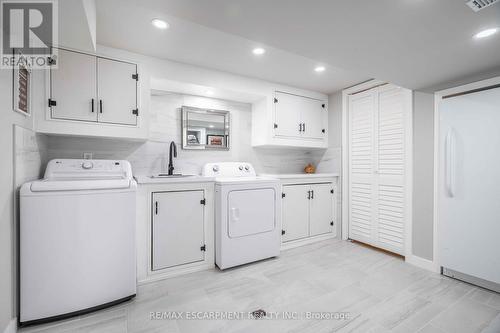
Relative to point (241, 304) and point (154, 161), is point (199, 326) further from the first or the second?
point (154, 161)

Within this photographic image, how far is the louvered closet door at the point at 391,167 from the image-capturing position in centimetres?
278

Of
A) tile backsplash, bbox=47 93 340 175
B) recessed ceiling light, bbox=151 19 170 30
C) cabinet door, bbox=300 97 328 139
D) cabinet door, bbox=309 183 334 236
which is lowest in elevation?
cabinet door, bbox=309 183 334 236

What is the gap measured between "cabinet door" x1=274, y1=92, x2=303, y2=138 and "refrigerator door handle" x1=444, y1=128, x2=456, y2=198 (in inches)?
67.5

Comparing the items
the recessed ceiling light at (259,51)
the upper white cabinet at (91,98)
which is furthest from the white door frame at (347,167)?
the upper white cabinet at (91,98)

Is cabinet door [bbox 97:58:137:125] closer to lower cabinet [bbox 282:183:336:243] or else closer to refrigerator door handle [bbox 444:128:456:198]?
lower cabinet [bbox 282:183:336:243]

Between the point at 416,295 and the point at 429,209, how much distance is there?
0.96 meters

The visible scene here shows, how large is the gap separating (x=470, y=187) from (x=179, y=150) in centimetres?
310

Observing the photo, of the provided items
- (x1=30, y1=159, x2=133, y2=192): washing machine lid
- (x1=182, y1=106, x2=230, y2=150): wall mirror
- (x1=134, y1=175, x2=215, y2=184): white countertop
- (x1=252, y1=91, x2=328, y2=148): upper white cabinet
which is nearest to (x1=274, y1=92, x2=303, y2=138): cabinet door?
(x1=252, y1=91, x2=328, y2=148): upper white cabinet

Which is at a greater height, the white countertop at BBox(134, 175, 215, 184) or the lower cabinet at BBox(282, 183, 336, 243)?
the white countertop at BBox(134, 175, 215, 184)

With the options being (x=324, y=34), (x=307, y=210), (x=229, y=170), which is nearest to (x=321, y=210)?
(x=307, y=210)

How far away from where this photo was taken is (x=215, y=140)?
313 centimetres

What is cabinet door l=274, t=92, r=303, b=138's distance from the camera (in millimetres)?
3229

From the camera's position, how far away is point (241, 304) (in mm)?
1864

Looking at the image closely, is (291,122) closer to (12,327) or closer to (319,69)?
(319,69)
